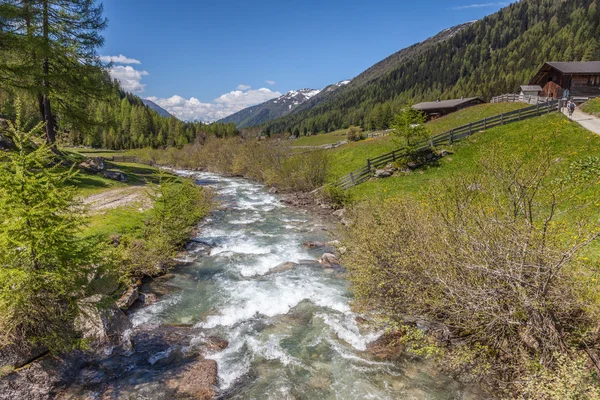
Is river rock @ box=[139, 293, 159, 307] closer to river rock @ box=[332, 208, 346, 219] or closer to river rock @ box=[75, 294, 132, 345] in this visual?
river rock @ box=[75, 294, 132, 345]

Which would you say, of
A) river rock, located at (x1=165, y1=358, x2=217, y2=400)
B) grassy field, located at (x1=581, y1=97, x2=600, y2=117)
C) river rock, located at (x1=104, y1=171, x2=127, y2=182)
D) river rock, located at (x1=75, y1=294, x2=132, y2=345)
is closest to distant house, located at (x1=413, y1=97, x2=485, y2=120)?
grassy field, located at (x1=581, y1=97, x2=600, y2=117)

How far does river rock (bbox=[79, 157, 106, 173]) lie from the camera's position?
31186 millimetres

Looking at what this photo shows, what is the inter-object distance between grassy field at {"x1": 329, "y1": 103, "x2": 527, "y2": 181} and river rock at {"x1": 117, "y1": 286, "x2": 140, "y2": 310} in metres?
26.6

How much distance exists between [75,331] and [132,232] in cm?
991

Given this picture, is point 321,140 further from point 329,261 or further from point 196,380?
point 196,380

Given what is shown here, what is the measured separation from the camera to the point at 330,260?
55.3ft

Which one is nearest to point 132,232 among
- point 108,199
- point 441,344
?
point 108,199

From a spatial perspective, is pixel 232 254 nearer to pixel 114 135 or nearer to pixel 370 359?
pixel 370 359

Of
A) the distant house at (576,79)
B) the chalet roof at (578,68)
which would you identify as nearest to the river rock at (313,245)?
the distant house at (576,79)

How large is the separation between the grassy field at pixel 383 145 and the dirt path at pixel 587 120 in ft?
32.8

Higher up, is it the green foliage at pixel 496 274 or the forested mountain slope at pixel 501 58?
the forested mountain slope at pixel 501 58

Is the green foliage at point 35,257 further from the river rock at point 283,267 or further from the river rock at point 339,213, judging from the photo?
the river rock at point 339,213

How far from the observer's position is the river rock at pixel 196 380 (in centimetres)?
808

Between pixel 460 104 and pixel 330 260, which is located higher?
pixel 460 104
